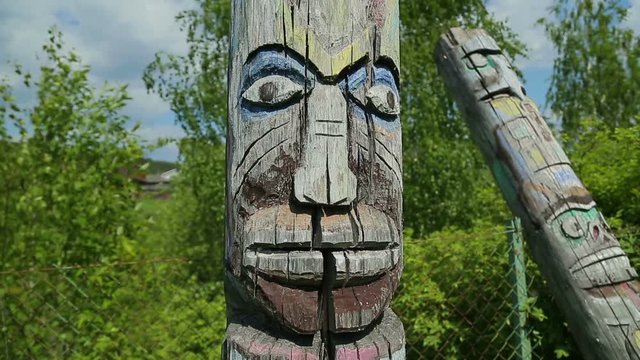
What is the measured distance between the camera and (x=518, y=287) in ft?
12.4

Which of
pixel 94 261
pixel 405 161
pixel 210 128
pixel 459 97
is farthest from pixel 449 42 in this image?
pixel 210 128

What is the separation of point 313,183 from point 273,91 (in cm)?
34

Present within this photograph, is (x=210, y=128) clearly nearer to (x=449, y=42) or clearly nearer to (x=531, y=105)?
(x=449, y=42)

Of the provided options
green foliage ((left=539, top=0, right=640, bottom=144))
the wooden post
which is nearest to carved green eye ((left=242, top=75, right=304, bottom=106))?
the wooden post

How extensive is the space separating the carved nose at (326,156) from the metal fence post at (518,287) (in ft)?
6.68

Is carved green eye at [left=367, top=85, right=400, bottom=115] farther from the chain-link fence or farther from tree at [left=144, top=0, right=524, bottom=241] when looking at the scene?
tree at [left=144, top=0, right=524, bottom=241]

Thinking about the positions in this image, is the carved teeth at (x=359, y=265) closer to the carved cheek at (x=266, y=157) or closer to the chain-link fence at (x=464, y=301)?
the carved cheek at (x=266, y=157)

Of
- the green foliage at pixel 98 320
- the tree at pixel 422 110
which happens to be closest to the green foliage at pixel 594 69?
the tree at pixel 422 110

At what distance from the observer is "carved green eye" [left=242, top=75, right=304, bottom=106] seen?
6.73 feet

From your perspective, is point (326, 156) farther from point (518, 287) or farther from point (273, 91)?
point (518, 287)

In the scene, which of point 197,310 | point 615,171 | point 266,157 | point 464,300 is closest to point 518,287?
point 464,300

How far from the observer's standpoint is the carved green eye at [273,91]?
205 centimetres

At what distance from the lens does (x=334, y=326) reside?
6.35ft

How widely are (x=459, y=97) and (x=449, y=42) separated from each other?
373mm
